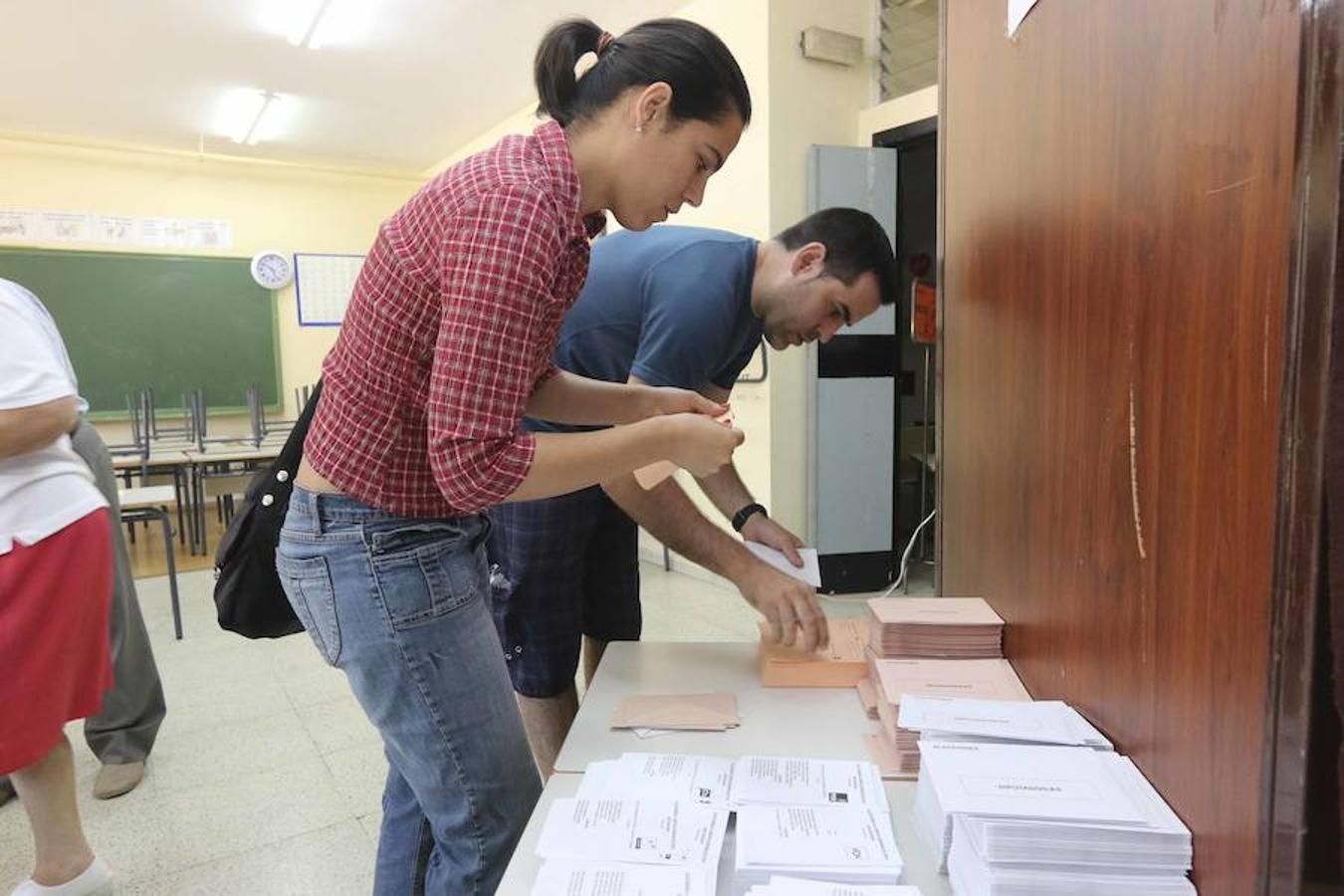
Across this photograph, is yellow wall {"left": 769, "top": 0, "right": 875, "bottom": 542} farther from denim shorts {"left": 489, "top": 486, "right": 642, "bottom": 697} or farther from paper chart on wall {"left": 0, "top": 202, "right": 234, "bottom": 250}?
paper chart on wall {"left": 0, "top": 202, "right": 234, "bottom": 250}

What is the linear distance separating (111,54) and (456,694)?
4.70 m

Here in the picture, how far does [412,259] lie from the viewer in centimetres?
79

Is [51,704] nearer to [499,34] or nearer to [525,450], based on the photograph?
[525,450]

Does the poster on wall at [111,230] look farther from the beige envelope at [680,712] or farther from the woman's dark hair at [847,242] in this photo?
the beige envelope at [680,712]

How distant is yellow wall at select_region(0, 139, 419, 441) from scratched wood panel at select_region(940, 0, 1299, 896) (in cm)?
606

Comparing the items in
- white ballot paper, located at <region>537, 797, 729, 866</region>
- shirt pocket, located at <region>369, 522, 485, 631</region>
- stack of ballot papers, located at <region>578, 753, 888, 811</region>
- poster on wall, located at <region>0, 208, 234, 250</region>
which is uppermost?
poster on wall, located at <region>0, 208, 234, 250</region>

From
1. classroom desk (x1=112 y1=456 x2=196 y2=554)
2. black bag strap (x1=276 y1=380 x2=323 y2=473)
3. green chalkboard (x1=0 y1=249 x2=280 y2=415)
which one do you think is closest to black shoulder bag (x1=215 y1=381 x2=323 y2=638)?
black bag strap (x1=276 y1=380 x2=323 y2=473)

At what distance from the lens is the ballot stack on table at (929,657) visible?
94cm

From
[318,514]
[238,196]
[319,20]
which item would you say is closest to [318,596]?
[318,514]

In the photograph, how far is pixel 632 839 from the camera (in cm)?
71

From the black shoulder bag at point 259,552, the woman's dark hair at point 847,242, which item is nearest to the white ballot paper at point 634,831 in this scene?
the black shoulder bag at point 259,552

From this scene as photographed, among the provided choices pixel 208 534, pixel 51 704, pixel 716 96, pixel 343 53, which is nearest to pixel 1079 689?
pixel 716 96

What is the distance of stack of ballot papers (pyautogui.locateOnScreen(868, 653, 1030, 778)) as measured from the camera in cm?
87

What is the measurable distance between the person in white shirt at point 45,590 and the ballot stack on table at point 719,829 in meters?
1.04
